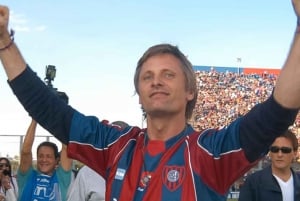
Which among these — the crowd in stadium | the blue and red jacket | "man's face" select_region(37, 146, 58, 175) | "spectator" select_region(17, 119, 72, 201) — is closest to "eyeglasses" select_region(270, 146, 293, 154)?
"spectator" select_region(17, 119, 72, 201)

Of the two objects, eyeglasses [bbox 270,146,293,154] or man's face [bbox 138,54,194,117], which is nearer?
man's face [bbox 138,54,194,117]

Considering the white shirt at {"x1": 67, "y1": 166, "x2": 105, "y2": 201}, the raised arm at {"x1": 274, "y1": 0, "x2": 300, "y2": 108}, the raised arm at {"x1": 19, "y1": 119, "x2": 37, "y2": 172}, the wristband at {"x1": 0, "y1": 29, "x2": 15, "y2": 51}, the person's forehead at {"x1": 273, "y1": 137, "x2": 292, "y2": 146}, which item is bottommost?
the white shirt at {"x1": 67, "y1": 166, "x2": 105, "y2": 201}

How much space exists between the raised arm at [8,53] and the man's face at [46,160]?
4005 millimetres

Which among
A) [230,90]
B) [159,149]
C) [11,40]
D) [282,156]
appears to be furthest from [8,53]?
[230,90]

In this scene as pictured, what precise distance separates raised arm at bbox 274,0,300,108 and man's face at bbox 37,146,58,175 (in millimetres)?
4758

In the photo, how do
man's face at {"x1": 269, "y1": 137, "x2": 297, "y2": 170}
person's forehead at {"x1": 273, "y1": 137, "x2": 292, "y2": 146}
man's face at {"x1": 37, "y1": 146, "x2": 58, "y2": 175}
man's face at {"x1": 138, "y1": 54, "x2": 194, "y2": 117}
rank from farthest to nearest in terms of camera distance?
man's face at {"x1": 37, "y1": 146, "x2": 58, "y2": 175}
person's forehead at {"x1": 273, "y1": 137, "x2": 292, "y2": 146}
man's face at {"x1": 269, "y1": 137, "x2": 297, "y2": 170}
man's face at {"x1": 138, "y1": 54, "x2": 194, "y2": 117}

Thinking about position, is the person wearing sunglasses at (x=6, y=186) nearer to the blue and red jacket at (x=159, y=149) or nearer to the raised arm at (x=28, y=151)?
the raised arm at (x=28, y=151)

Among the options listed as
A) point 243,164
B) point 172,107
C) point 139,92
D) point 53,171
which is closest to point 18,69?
point 139,92

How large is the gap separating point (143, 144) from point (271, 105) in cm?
75

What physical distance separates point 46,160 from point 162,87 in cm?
433

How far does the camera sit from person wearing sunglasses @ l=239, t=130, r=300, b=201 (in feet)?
15.3

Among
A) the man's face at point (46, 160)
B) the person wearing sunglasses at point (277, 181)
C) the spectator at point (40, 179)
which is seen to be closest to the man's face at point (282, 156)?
the person wearing sunglasses at point (277, 181)

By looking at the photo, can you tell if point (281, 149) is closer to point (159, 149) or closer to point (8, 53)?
point (159, 149)

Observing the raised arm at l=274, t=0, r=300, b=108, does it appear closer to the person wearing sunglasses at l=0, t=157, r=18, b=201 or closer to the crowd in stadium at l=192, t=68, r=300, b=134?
the person wearing sunglasses at l=0, t=157, r=18, b=201
